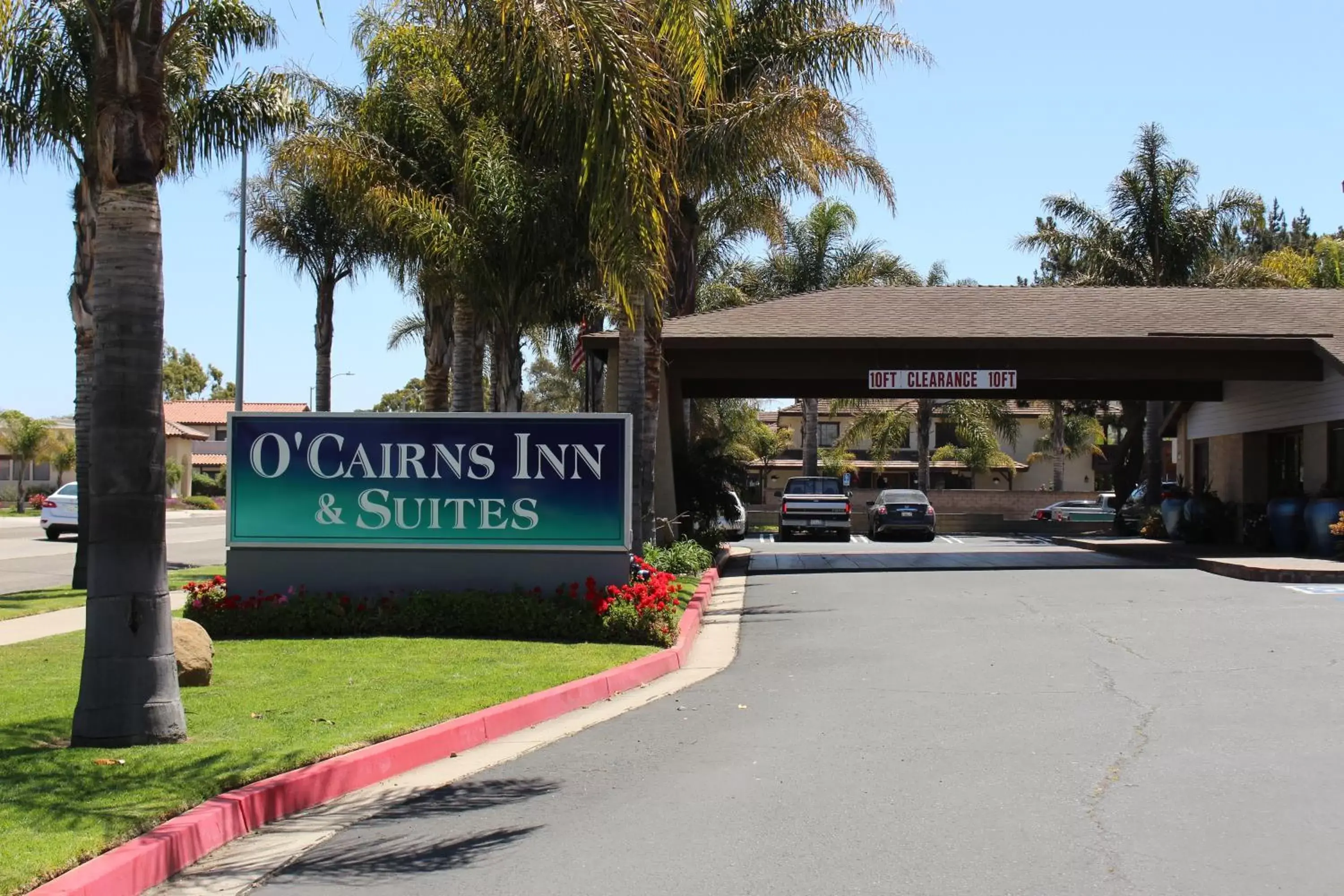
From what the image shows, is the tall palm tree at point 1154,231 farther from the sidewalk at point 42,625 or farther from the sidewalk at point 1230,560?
the sidewalk at point 42,625

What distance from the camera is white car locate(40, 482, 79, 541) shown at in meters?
33.0

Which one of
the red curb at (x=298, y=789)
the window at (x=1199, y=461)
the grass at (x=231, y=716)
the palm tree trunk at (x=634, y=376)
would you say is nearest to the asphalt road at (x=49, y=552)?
the grass at (x=231, y=716)

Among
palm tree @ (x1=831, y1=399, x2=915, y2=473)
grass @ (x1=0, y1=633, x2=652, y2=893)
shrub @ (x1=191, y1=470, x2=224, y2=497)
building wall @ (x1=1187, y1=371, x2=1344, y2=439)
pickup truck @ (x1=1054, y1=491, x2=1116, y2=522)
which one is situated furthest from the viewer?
shrub @ (x1=191, y1=470, x2=224, y2=497)

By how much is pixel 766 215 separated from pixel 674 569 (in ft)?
23.7

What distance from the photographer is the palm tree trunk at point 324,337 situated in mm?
31453

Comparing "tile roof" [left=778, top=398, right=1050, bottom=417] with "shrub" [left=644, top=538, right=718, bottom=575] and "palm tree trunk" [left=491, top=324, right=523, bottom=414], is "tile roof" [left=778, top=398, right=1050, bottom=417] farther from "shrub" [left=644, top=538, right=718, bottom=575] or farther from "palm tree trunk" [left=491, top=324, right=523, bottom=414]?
"shrub" [left=644, top=538, right=718, bottom=575]

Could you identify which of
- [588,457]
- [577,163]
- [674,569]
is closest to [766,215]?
[674,569]

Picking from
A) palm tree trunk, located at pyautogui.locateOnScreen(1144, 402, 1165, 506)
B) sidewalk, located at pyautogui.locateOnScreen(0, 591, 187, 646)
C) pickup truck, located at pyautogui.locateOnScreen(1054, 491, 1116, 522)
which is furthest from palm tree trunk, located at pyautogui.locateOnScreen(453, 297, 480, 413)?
pickup truck, located at pyautogui.locateOnScreen(1054, 491, 1116, 522)

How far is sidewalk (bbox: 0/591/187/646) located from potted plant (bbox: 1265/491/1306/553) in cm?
1932

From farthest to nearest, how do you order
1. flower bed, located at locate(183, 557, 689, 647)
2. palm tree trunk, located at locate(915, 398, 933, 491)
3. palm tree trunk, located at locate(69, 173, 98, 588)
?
1. palm tree trunk, located at locate(915, 398, 933, 491)
2. palm tree trunk, located at locate(69, 173, 98, 588)
3. flower bed, located at locate(183, 557, 689, 647)

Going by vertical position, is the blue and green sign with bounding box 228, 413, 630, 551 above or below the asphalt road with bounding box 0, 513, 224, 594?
above

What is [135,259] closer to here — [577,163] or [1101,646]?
[577,163]

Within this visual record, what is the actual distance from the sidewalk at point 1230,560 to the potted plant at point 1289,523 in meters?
0.78

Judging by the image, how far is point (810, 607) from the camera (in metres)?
17.1
